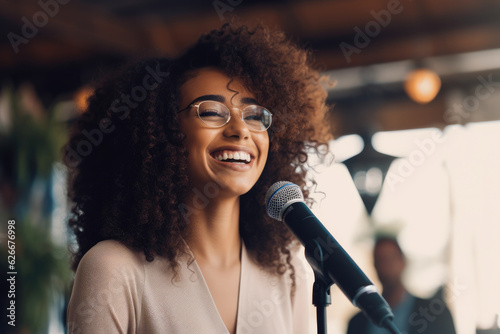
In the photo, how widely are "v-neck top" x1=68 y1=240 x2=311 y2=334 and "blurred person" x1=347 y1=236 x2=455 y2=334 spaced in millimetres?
2795

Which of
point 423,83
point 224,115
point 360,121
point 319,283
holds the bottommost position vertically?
point 319,283

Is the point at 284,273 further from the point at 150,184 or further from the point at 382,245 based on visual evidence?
the point at 382,245

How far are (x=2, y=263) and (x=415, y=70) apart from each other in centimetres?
415

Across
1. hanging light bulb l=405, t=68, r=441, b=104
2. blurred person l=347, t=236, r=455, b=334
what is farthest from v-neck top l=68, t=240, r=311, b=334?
hanging light bulb l=405, t=68, r=441, b=104

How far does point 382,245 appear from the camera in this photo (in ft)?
16.0

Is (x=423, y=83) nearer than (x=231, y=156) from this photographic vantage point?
No

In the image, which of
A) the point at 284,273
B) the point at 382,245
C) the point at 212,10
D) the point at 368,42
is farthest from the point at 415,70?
the point at 284,273

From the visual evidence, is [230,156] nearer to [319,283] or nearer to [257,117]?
[257,117]

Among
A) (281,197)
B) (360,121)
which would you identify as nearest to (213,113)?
(281,197)

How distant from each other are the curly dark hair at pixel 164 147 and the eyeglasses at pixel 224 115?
0.30 feet

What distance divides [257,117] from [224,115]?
0.37 ft

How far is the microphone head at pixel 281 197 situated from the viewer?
117 centimetres

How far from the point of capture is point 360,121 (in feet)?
21.1

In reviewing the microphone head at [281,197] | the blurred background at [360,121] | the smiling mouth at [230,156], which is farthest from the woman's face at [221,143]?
the blurred background at [360,121]
